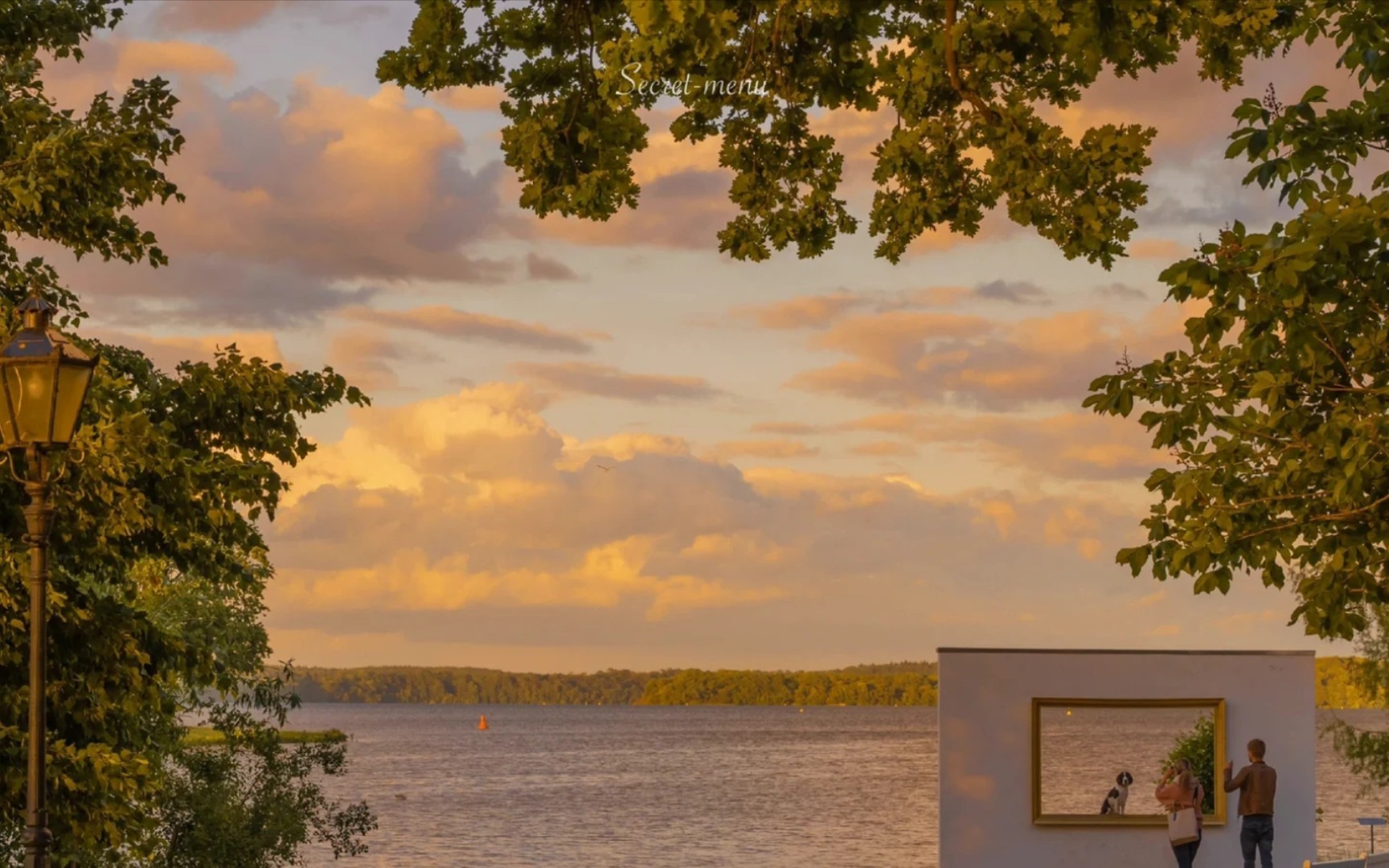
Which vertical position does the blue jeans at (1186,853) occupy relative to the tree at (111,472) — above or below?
below

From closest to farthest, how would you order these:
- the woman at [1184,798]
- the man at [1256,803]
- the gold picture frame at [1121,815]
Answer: the woman at [1184,798] → the man at [1256,803] → the gold picture frame at [1121,815]

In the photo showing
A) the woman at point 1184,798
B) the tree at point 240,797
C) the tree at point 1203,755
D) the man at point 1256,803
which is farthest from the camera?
the tree at point 240,797

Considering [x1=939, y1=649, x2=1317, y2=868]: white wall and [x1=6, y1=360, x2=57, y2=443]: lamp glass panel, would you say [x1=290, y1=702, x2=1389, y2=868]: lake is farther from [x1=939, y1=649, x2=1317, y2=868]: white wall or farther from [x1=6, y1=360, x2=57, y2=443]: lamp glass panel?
[x1=6, y1=360, x2=57, y2=443]: lamp glass panel

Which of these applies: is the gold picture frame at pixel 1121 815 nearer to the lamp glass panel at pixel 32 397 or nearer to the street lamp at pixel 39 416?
the street lamp at pixel 39 416

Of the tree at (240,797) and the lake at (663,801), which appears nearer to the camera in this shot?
the tree at (240,797)

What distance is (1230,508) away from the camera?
362 inches

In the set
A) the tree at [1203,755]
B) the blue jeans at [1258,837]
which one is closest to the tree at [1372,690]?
the tree at [1203,755]

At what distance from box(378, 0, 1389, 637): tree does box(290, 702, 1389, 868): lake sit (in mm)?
7457

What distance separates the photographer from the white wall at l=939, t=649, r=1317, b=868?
627 inches

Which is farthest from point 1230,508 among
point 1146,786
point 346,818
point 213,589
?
point 1146,786

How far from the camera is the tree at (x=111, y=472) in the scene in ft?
29.7

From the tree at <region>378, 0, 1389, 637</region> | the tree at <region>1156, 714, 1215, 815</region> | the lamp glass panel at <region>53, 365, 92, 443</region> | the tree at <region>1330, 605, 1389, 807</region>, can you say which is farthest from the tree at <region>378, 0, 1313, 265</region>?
the tree at <region>1330, 605, 1389, 807</region>

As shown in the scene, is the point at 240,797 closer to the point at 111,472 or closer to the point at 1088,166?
the point at 111,472

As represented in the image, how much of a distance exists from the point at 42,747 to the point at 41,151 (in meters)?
4.01
